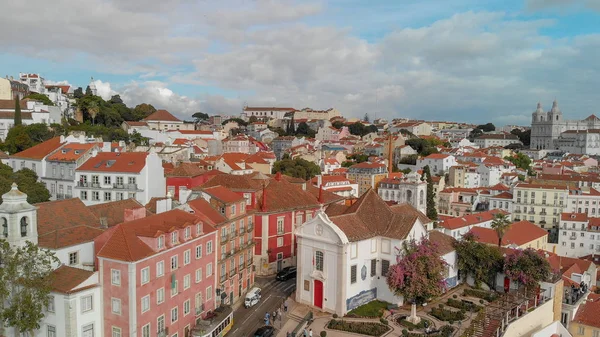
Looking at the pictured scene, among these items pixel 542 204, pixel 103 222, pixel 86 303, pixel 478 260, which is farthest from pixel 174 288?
pixel 542 204

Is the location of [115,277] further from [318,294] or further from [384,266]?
[384,266]

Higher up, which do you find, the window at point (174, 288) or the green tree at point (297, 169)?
the green tree at point (297, 169)

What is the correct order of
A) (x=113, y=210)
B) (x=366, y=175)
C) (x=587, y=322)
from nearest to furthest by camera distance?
(x=113, y=210) < (x=587, y=322) < (x=366, y=175)

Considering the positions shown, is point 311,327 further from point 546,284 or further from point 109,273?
point 546,284

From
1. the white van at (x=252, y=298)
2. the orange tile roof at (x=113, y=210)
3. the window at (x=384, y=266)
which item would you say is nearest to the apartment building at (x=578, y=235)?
the window at (x=384, y=266)

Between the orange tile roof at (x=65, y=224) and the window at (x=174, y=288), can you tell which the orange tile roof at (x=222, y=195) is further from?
the window at (x=174, y=288)

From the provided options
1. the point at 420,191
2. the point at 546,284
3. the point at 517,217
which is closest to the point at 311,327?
the point at 546,284

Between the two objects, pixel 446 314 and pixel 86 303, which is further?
pixel 446 314
